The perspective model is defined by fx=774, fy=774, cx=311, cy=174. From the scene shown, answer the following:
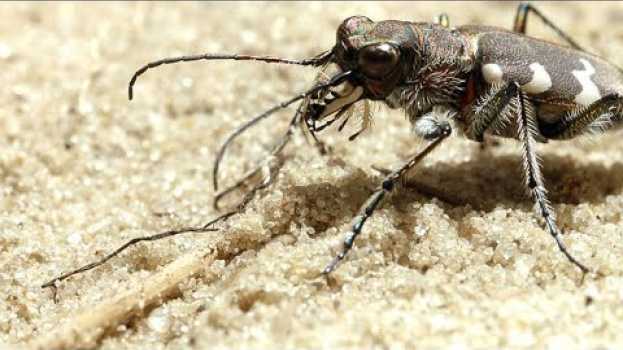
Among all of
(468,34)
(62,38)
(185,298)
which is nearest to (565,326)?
(185,298)

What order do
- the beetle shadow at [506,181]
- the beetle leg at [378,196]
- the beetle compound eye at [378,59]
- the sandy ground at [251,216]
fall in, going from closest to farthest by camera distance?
the sandy ground at [251,216] → the beetle leg at [378,196] → the beetle compound eye at [378,59] → the beetle shadow at [506,181]

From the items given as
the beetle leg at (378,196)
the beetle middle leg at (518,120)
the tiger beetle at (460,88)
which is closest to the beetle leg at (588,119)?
the tiger beetle at (460,88)

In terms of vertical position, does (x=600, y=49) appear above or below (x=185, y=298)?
above

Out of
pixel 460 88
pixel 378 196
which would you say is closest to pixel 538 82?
pixel 460 88

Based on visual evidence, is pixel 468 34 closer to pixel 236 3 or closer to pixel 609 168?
pixel 609 168

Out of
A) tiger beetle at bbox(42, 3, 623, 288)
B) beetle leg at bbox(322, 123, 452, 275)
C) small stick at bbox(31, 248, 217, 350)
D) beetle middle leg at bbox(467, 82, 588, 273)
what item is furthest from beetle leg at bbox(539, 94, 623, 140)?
small stick at bbox(31, 248, 217, 350)

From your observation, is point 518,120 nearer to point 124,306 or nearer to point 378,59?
point 378,59

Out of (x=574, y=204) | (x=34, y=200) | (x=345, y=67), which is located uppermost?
(x=345, y=67)

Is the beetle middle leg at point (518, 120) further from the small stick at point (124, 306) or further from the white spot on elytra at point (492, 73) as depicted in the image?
the small stick at point (124, 306)
